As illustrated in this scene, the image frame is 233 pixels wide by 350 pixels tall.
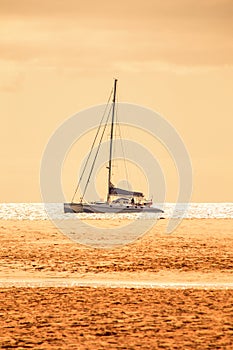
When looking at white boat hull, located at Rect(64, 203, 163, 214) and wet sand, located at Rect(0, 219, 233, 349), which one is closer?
wet sand, located at Rect(0, 219, 233, 349)

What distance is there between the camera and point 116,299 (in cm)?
2061

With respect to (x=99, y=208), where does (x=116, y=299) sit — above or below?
below

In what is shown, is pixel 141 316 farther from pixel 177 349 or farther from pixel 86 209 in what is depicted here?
pixel 86 209

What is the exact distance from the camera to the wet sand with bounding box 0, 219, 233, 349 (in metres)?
15.4

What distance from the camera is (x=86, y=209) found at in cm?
8900

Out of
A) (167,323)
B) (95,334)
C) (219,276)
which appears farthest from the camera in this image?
(219,276)

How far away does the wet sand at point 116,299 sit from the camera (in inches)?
604

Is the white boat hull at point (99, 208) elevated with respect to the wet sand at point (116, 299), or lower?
elevated

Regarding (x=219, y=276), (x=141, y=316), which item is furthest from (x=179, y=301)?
(x=219, y=276)

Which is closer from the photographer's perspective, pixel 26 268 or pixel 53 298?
pixel 53 298

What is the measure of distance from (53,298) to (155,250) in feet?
62.5

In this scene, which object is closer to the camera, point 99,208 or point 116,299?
point 116,299

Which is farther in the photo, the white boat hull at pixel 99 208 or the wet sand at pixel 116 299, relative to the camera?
the white boat hull at pixel 99 208

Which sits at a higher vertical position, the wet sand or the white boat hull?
the white boat hull
